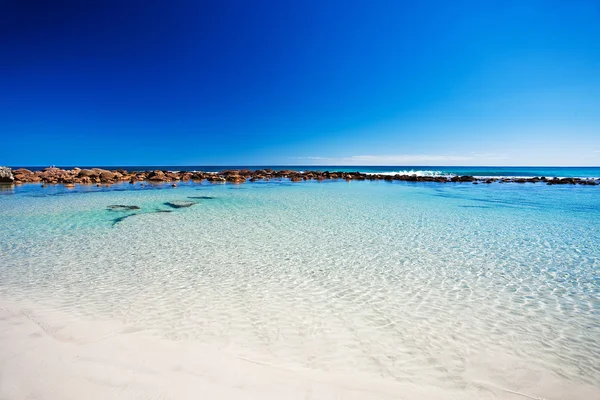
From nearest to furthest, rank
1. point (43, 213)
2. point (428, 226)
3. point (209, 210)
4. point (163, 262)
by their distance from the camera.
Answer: point (163, 262) < point (428, 226) < point (43, 213) < point (209, 210)

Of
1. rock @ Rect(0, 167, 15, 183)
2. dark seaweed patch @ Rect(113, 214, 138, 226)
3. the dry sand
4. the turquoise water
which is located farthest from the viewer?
rock @ Rect(0, 167, 15, 183)

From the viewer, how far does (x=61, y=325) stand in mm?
4406

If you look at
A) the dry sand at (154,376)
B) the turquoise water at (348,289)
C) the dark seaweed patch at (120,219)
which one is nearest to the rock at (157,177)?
the dark seaweed patch at (120,219)

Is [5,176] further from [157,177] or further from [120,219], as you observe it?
[120,219]

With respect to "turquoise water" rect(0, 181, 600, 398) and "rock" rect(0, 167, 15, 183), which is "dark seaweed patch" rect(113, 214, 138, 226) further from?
"rock" rect(0, 167, 15, 183)

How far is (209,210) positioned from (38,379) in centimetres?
1305

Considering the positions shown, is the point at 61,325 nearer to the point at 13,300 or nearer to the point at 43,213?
the point at 13,300

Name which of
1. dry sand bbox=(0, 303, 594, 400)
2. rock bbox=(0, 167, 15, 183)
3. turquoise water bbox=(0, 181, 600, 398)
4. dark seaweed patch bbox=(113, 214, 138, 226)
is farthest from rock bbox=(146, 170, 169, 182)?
dry sand bbox=(0, 303, 594, 400)

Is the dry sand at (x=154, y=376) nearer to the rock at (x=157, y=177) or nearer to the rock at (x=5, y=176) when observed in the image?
the rock at (x=157, y=177)

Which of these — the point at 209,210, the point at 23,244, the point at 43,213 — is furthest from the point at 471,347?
the point at 43,213

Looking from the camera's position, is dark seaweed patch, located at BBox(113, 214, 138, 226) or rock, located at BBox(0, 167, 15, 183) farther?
rock, located at BBox(0, 167, 15, 183)

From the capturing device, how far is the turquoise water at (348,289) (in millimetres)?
3836

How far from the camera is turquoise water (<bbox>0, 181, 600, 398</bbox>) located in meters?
3.84

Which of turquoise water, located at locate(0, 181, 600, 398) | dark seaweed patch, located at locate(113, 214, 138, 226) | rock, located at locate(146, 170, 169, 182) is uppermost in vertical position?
rock, located at locate(146, 170, 169, 182)
